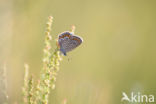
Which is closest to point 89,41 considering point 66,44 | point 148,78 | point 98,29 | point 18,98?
point 98,29

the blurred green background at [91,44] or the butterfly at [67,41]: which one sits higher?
the blurred green background at [91,44]

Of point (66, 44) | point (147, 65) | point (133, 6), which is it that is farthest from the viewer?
point (133, 6)

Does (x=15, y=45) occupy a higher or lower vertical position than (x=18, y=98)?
higher

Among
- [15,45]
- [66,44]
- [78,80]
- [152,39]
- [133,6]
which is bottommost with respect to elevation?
[66,44]

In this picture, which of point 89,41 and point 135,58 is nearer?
point 135,58

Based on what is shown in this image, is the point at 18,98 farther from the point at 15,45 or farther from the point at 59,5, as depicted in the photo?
the point at 59,5
